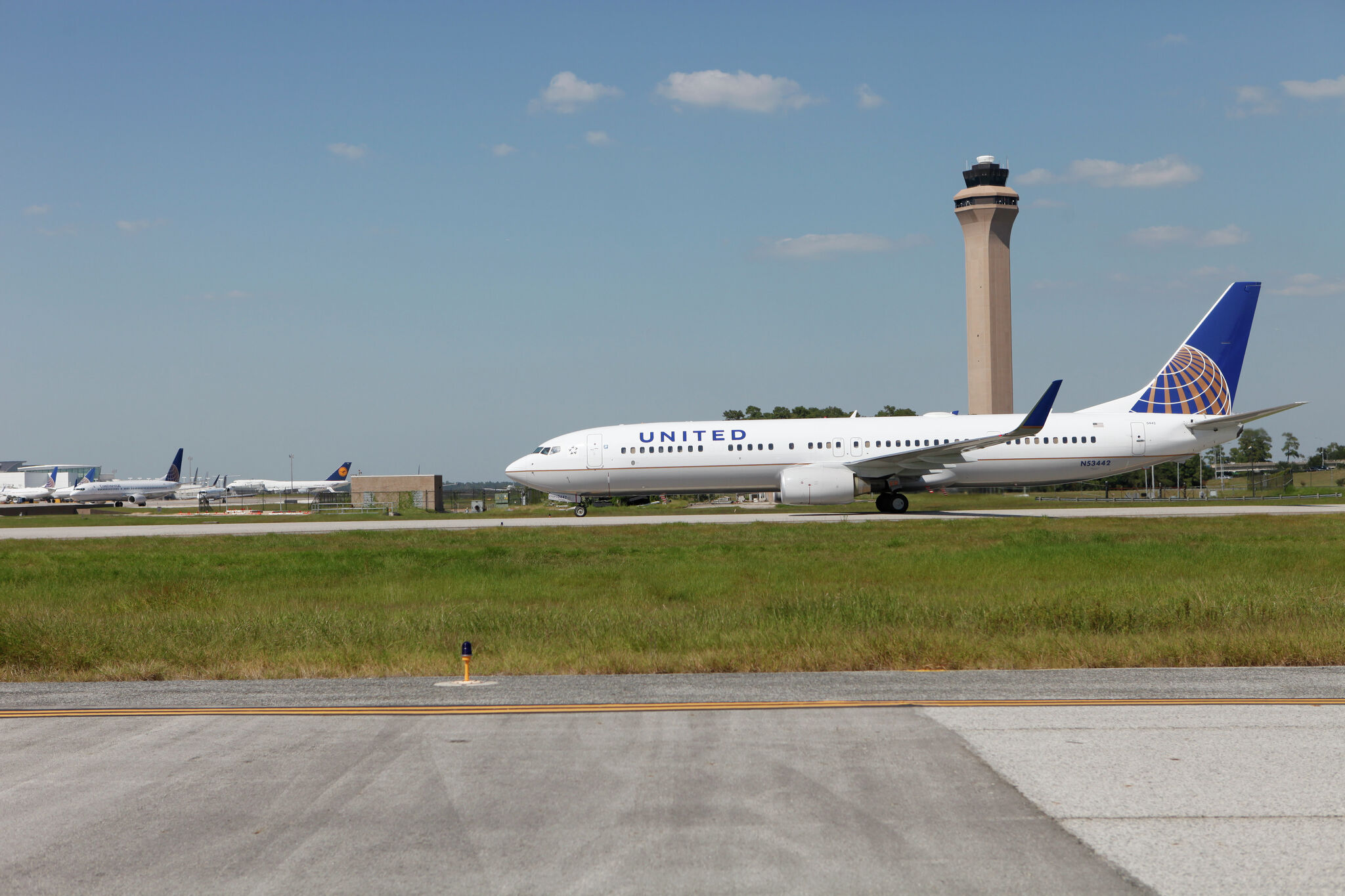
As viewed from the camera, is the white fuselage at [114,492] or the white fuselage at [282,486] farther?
the white fuselage at [282,486]

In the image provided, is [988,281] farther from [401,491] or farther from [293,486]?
[293,486]

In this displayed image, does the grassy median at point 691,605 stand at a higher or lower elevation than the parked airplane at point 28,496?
lower

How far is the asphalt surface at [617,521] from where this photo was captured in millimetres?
39594

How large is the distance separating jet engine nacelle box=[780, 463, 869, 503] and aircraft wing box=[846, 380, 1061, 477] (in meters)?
0.85

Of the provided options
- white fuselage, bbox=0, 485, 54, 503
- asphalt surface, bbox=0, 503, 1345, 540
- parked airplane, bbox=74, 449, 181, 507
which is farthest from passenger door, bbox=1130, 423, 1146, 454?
white fuselage, bbox=0, 485, 54, 503

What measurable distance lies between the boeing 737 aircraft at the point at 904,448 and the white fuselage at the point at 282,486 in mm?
115040

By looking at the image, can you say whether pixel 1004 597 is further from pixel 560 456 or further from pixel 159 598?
pixel 560 456

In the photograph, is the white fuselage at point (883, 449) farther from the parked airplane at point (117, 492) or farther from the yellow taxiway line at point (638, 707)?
the parked airplane at point (117, 492)

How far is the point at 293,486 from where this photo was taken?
164 m

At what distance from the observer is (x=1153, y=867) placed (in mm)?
5367

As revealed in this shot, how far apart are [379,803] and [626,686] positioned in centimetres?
426

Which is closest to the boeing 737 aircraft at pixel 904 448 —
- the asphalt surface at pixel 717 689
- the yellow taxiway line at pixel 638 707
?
the asphalt surface at pixel 717 689

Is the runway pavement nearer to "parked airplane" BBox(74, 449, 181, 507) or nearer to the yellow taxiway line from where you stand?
the yellow taxiway line

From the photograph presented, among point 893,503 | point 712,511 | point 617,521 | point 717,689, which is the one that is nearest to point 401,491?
point 712,511
